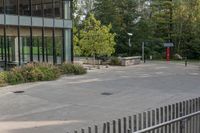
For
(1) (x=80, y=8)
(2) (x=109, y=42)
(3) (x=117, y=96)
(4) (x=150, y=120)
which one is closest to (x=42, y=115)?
(3) (x=117, y=96)

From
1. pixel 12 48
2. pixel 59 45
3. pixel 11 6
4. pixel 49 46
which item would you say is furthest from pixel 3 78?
pixel 59 45

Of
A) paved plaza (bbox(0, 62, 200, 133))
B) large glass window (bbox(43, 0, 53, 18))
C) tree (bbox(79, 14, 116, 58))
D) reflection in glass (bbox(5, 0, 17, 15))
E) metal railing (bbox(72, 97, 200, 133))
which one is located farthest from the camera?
tree (bbox(79, 14, 116, 58))

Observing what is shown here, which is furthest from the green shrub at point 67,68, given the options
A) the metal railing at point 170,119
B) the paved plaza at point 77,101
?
the metal railing at point 170,119

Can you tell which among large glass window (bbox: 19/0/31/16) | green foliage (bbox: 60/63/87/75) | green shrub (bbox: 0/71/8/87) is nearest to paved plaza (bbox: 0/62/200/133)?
green shrub (bbox: 0/71/8/87)

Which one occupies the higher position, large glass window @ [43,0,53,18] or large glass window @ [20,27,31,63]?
large glass window @ [43,0,53,18]

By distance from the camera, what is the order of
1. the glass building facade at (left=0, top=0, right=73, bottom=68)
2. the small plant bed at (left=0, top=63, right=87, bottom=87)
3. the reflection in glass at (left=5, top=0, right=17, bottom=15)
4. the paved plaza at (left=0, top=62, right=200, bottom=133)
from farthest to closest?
the glass building facade at (left=0, top=0, right=73, bottom=68)
the reflection in glass at (left=5, top=0, right=17, bottom=15)
the small plant bed at (left=0, top=63, right=87, bottom=87)
the paved plaza at (left=0, top=62, right=200, bottom=133)

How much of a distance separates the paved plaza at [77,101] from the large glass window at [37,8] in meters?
8.27

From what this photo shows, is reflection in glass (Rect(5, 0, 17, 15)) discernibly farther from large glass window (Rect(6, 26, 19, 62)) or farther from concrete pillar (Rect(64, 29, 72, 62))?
concrete pillar (Rect(64, 29, 72, 62))

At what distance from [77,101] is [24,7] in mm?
14808

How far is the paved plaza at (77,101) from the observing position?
38.2ft

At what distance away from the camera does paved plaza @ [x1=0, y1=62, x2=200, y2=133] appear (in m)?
11.6

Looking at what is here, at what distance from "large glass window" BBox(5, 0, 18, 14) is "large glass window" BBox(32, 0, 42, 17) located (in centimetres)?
183

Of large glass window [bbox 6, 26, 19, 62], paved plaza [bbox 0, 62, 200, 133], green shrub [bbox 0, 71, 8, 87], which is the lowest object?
paved plaza [bbox 0, 62, 200, 133]

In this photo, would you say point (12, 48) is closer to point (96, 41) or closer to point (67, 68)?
point (67, 68)
